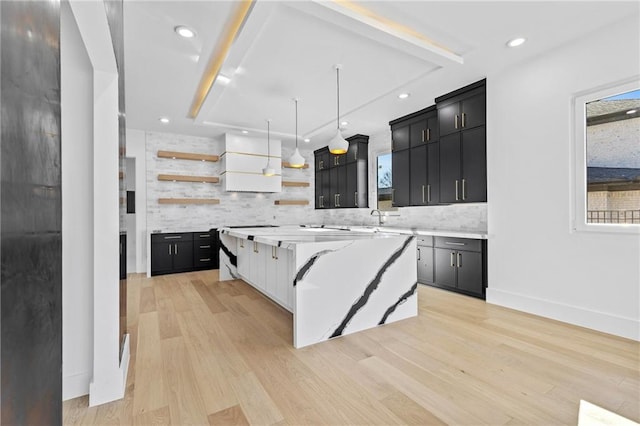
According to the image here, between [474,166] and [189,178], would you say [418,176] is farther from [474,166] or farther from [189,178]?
[189,178]

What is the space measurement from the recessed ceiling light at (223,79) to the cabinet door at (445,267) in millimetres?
3599

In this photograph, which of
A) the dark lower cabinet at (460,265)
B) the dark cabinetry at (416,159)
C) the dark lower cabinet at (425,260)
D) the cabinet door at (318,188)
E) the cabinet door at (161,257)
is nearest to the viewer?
the dark lower cabinet at (460,265)

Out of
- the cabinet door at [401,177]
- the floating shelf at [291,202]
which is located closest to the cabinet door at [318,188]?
the floating shelf at [291,202]

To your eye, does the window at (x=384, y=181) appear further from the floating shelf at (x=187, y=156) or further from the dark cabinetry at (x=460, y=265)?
the floating shelf at (x=187, y=156)

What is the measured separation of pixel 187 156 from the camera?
20.2 ft

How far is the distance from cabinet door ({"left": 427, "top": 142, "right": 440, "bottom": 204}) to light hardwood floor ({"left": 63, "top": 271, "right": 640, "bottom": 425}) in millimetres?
1886

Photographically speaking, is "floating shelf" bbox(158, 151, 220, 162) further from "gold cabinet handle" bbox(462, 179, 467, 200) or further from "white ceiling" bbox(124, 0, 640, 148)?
"gold cabinet handle" bbox(462, 179, 467, 200)

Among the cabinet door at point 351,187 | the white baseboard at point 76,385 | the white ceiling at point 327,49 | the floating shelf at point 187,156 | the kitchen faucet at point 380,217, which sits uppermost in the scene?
the white ceiling at point 327,49

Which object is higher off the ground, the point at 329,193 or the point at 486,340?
the point at 329,193

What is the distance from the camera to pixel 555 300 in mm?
3119

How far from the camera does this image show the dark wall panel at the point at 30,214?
297 millimetres

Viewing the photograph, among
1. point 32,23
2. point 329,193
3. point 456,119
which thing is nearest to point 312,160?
point 329,193

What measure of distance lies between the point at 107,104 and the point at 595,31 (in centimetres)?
415

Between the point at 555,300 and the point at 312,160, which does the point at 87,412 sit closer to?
the point at 555,300
